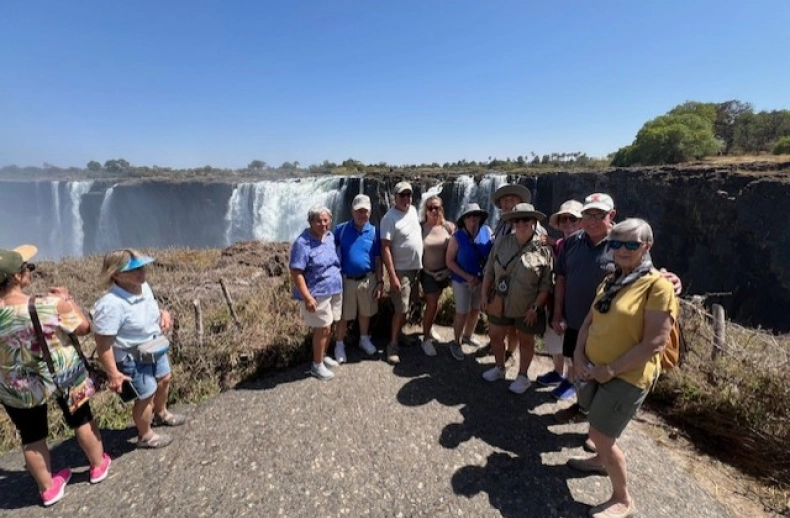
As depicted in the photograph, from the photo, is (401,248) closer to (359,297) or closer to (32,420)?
(359,297)

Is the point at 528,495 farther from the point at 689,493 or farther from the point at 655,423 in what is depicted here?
the point at 655,423

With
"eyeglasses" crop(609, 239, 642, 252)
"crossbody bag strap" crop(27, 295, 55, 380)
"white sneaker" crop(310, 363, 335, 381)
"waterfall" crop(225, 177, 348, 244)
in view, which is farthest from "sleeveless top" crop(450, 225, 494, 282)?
"waterfall" crop(225, 177, 348, 244)

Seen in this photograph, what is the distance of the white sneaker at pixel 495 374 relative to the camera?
369 centimetres

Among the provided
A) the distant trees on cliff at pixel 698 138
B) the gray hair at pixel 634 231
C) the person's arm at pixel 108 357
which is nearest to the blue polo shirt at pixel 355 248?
the person's arm at pixel 108 357

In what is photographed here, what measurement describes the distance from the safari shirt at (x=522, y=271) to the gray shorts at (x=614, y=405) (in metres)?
1.08

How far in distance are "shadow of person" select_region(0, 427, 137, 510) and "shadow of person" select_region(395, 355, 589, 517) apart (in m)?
2.13

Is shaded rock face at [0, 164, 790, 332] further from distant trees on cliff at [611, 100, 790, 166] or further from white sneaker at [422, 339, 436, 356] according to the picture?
distant trees on cliff at [611, 100, 790, 166]

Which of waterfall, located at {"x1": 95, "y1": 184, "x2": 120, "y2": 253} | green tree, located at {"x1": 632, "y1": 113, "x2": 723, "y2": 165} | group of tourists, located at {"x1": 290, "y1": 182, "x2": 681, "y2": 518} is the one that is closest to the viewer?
group of tourists, located at {"x1": 290, "y1": 182, "x2": 681, "y2": 518}

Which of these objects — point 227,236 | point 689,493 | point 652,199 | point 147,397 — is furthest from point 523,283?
point 227,236

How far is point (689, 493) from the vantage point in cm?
248

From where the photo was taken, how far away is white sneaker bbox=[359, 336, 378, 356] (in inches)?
163

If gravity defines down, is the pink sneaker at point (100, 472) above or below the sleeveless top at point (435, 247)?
below

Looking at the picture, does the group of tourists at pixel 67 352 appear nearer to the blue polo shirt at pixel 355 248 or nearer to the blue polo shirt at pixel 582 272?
the blue polo shirt at pixel 355 248

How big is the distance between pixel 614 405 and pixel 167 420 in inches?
123
